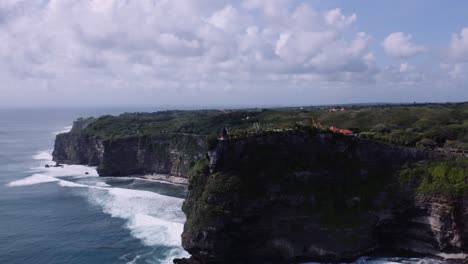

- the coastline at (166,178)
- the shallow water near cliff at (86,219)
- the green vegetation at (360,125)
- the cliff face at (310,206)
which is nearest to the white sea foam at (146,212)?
the shallow water near cliff at (86,219)

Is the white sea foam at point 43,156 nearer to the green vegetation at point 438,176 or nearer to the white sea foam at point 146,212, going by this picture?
the white sea foam at point 146,212

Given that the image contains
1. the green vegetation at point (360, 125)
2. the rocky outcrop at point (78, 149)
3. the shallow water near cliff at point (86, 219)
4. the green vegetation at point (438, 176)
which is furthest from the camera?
the rocky outcrop at point (78, 149)

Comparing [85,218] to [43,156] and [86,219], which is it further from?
[43,156]

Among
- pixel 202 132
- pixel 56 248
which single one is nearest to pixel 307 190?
pixel 56 248

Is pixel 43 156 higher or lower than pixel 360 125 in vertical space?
lower

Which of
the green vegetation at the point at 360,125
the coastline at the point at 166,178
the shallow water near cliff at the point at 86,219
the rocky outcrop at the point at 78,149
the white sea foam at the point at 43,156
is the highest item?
the green vegetation at the point at 360,125

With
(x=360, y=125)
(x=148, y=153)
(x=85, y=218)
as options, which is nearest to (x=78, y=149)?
(x=148, y=153)

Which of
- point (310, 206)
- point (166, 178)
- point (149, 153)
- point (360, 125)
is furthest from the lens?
point (149, 153)

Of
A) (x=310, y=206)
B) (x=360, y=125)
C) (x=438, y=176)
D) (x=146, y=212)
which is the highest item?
(x=360, y=125)
